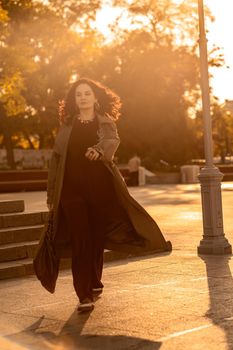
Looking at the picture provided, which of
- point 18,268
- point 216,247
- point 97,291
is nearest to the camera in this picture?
point 97,291

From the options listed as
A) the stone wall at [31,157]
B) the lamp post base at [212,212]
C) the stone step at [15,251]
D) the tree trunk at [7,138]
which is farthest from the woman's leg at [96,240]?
the stone wall at [31,157]

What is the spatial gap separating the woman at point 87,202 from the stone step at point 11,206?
10.9ft

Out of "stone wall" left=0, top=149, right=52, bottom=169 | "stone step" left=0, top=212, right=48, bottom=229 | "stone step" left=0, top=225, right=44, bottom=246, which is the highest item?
"stone step" left=0, top=212, right=48, bottom=229

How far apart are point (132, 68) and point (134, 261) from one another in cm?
4481

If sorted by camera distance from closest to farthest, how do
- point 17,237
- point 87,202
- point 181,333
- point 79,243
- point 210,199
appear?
point 181,333, point 79,243, point 87,202, point 17,237, point 210,199

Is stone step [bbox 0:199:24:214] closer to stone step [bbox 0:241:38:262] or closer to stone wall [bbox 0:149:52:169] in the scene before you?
stone step [bbox 0:241:38:262]

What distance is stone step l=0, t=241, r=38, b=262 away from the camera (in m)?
8.54

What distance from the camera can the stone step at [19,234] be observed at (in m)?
8.91

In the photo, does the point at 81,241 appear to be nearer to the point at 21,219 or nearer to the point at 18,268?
the point at 18,268

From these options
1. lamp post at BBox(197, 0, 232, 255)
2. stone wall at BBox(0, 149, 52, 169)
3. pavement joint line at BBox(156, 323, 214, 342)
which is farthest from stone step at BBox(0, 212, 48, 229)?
stone wall at BBox(0, 149, 52, 169)

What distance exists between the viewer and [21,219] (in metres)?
9.45

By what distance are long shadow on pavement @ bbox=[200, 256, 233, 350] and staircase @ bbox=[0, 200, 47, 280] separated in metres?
2.10

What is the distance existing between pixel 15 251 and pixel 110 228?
8.66 feet

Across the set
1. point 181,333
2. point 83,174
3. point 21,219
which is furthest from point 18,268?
point 181,333
